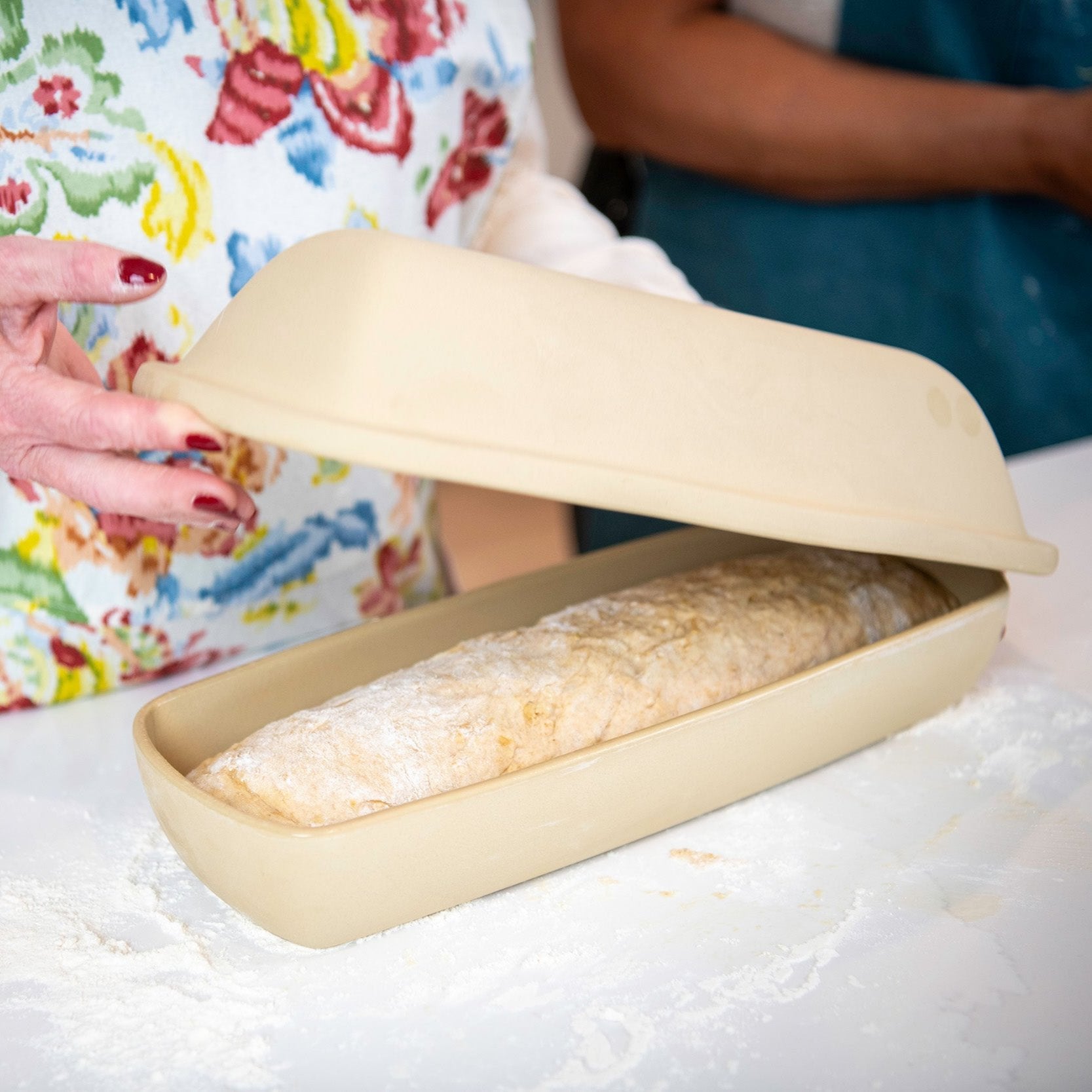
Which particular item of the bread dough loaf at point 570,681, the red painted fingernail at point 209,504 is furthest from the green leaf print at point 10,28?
the bread dough loaf at point 570,681

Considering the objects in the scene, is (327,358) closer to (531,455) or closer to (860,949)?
(531,455)

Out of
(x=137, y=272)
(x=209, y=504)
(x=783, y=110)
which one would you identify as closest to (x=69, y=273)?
(x=137, y=272)

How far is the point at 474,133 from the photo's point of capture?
35.4 inches

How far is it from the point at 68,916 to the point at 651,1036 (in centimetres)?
31

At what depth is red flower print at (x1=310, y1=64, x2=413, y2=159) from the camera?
0.81 m

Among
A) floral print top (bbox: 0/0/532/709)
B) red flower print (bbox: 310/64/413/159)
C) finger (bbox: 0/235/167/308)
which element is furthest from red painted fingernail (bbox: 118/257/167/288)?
red flower print (bbox: 310/64/413/159)

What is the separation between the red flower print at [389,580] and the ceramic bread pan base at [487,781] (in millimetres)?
201

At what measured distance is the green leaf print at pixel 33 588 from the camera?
75 centimetres

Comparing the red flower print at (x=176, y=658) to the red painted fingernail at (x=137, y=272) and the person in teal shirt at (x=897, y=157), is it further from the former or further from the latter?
the person in teal shirt at (x=897, y=157)

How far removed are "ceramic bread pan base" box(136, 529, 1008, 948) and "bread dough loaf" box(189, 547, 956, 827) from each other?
0.04 metres

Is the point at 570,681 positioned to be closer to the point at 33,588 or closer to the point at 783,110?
the point at 33,588

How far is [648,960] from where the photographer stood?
20.4 inches

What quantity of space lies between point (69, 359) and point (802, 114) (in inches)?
39.2

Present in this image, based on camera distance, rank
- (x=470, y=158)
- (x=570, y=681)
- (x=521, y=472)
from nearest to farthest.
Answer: (x=521, y=472) → (x=570, y=681) → (x=470, y=158)
